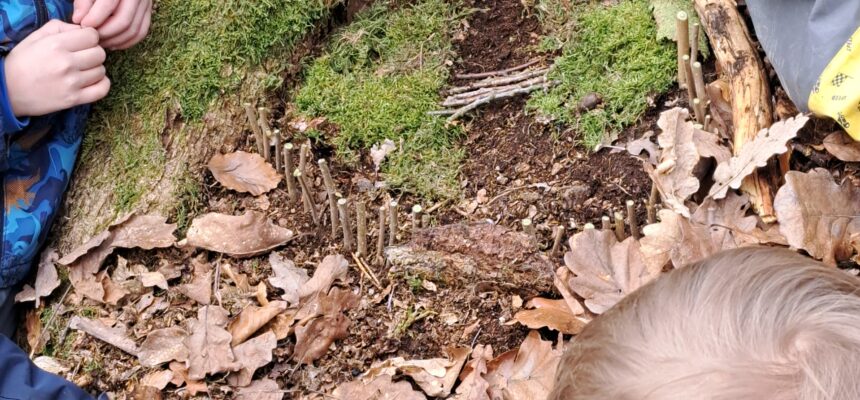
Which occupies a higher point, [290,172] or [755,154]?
[755,154]

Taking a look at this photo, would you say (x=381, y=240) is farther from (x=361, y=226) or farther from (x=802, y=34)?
(x=802, y=34)

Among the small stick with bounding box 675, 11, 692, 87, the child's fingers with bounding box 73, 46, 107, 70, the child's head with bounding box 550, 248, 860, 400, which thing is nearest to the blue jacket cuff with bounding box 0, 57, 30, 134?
the child's fingers with bounding box 73, 46, 107, 70

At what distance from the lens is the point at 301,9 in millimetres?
3189

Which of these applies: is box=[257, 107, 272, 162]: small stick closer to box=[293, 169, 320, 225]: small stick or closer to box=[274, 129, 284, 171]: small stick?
box=[274, 129, 284, 171]: small stick

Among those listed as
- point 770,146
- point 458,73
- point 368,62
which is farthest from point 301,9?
point 770,146

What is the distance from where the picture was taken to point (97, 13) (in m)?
2.82

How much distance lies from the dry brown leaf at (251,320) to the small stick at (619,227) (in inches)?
44.7

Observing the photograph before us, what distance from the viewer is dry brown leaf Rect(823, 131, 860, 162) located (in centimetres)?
258

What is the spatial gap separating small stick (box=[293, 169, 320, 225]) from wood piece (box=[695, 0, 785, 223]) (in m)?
1.47

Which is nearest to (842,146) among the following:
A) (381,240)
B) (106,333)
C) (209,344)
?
(381,240)

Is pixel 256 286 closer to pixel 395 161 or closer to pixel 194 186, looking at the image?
pixel 194 186

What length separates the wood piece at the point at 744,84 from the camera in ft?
8.42

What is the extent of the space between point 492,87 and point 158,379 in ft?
5.38

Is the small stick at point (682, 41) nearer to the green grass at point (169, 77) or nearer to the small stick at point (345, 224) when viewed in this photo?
the small stick at point (345, 224)
